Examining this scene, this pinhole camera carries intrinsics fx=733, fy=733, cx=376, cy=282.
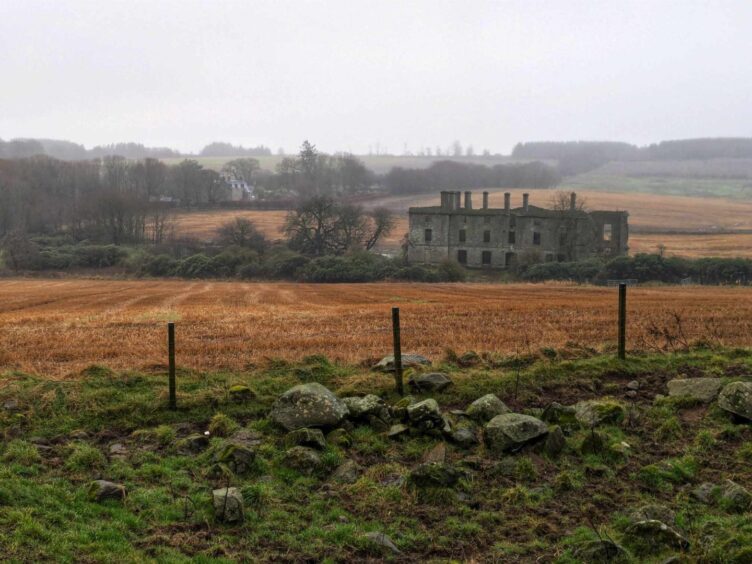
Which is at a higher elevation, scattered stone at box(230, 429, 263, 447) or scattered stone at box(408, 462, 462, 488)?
scattered stone at box(230, 429, 263, 447)

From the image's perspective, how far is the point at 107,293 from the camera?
4694 cm

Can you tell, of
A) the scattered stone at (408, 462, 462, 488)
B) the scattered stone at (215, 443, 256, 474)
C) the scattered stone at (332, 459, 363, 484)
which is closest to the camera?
the scattered stone at (408, 462, 462, 488)

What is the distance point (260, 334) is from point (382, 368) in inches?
279

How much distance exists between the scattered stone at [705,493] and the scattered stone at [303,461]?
455 cm

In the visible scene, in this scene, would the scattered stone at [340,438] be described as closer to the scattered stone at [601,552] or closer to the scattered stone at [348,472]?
the scattered stone at [348,472]

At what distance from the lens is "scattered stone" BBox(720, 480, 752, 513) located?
8.23m

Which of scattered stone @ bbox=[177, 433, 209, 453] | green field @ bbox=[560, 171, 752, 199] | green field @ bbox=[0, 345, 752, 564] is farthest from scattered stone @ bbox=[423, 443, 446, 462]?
green field @ bbox=[560, 171, 752, 199]

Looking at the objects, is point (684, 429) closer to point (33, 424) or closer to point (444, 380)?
point (444, 380)

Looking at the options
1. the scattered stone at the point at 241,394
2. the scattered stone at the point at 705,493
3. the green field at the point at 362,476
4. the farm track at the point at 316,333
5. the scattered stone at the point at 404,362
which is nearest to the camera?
the green field at the point at 362,476

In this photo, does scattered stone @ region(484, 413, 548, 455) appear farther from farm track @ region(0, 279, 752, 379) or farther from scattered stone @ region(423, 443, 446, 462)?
farm track @ region(0, 279, 752, 379)

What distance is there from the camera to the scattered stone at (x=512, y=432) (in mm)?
9867

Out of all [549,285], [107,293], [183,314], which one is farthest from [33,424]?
[549,285]

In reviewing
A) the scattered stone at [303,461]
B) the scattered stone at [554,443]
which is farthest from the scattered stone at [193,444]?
the scattered stone at [554,443]

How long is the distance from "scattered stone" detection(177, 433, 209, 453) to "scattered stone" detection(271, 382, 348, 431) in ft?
3.44
